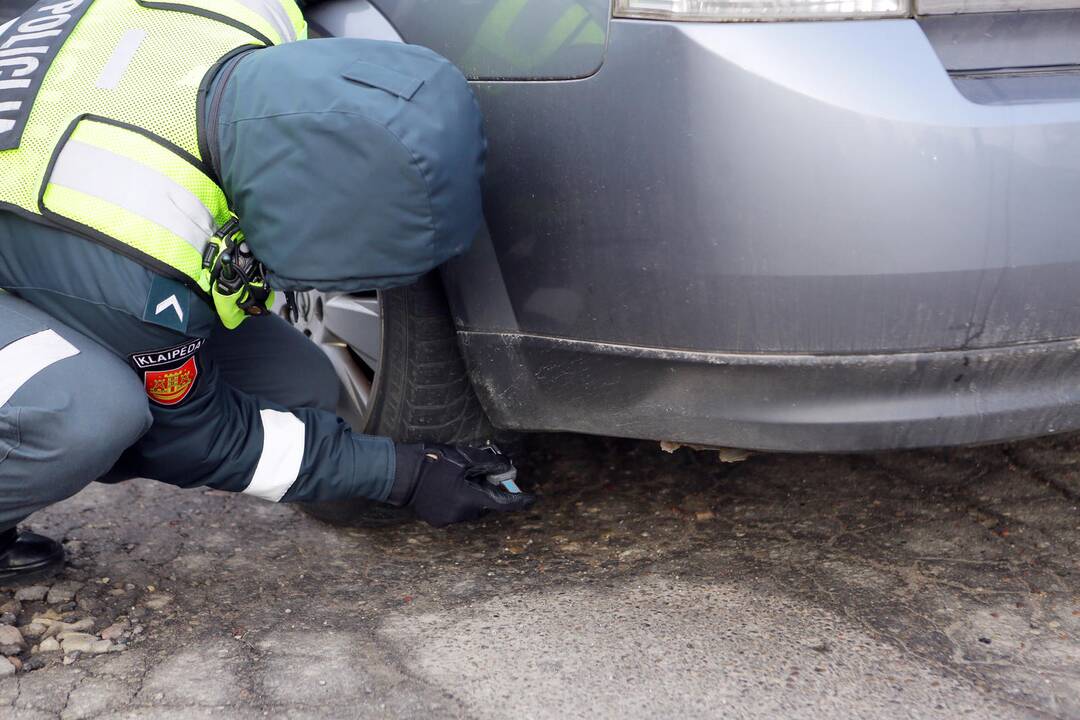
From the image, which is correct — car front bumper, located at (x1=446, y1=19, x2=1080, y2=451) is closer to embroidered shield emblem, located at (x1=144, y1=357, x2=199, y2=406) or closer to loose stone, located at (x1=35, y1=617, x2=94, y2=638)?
embroidered shield emblem, located at (x1=144, y1=357, x2=199, y2=406)

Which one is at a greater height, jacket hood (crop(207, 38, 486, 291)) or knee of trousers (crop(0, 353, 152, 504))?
jacket hood (crop(207, 38, 486, 291))

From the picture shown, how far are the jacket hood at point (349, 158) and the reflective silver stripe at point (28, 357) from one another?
38 centimetres

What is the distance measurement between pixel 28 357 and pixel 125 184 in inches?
13.1

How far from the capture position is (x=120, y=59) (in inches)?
70.1

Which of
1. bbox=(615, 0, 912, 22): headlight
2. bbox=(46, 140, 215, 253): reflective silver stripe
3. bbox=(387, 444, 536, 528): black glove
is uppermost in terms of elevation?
bbox=(615, 0, 912, 22): headlight

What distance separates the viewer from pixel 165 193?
1.71 metres

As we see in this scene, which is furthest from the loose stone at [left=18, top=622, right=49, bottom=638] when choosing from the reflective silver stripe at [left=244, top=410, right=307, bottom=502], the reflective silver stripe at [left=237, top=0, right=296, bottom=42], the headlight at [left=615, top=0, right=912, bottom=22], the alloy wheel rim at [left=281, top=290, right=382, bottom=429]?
the headlight at [left=615, top=0, right=912, bottom=22]

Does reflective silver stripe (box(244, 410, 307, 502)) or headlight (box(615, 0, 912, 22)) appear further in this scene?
reflective silver stripe (box(244, 410, 307, 502))

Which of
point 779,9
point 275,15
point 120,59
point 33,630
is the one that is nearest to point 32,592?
point 33,630

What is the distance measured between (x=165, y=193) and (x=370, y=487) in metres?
0.72

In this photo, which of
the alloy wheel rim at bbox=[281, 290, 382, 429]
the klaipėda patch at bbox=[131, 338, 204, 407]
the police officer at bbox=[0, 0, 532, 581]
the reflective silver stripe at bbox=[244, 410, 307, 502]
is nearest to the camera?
the police officer at bbox=[0, 0, 532, 581]

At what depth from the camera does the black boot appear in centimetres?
213

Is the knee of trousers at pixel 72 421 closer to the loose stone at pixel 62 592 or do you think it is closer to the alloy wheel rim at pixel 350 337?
the loose stone at pixel 62 592

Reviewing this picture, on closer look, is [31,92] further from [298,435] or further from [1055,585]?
[1055,585]
